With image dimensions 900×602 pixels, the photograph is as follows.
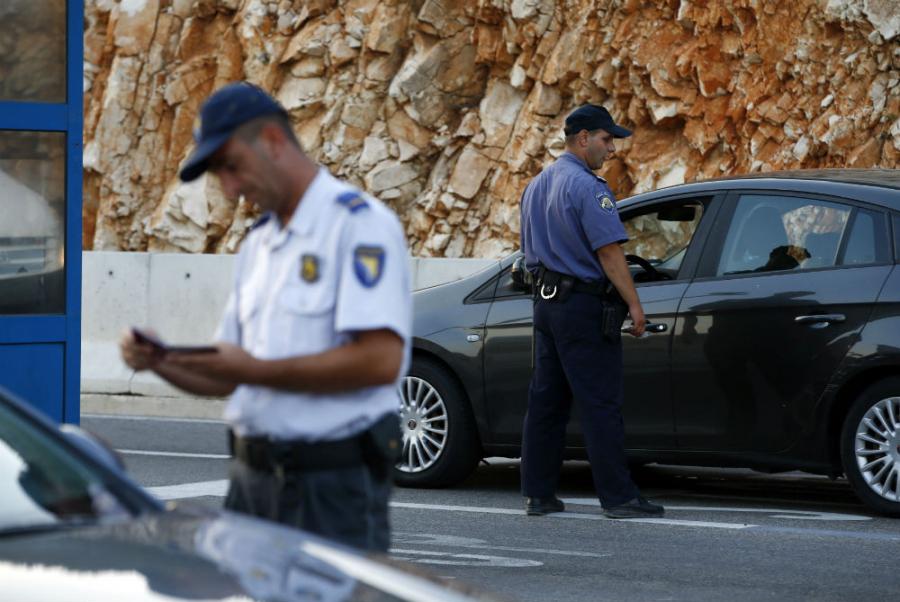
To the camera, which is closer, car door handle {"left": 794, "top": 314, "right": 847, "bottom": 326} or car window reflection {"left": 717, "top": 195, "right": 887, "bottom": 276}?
car door handle {"left": 794, "top": 314, "right": 847, "bottom": 326}

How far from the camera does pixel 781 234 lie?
338 inches

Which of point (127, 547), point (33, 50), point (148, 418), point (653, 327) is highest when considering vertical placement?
point (33, 50)

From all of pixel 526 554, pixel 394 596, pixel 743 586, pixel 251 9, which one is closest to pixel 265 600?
pixel 394 596

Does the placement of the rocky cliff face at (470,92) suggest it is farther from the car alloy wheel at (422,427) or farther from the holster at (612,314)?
the holster at (612,314)

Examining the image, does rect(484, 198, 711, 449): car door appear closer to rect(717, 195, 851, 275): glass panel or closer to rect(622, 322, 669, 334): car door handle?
rect(622, 322, 669, 334): car door handle

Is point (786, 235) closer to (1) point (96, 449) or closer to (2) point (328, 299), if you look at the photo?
(2) point (328, 299)

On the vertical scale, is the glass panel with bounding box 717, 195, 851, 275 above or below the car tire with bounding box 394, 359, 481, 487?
above

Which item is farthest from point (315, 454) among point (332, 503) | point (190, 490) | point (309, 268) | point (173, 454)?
point (173, 454)

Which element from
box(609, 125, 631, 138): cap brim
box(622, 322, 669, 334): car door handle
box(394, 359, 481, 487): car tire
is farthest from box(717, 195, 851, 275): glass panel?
box(394, 359, 481, 487): car tire

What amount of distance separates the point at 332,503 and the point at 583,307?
475cm

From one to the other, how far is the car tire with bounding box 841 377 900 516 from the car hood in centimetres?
534

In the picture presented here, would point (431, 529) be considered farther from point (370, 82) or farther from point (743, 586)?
point (370, 82)

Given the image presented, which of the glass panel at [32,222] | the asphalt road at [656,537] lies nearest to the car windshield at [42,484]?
the asphalt road at [656,537]

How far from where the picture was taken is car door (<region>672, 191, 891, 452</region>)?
823 cm
